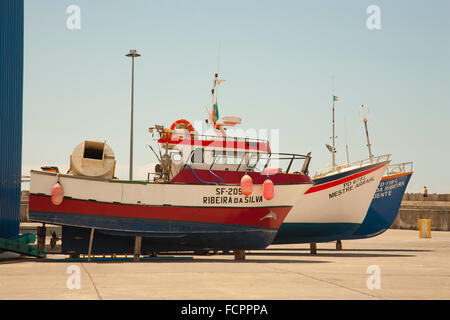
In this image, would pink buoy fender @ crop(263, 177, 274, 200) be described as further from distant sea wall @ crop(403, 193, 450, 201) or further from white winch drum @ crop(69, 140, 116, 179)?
distant sea wall @ crop(403, 193, 450, 201)

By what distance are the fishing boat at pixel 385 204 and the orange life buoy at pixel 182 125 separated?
7440mm

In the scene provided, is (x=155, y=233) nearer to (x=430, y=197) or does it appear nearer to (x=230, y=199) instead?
(x=230, y=199)

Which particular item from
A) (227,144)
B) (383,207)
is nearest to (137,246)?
(227,144)

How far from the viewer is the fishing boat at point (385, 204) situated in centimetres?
1959

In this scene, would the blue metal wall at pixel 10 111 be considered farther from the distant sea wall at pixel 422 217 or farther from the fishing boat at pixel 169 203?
the distant sea wall at pixel 422 217

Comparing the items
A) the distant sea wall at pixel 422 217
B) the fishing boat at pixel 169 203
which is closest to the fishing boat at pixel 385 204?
the fishing boat at pixel 169 203

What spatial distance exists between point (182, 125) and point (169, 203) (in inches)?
124

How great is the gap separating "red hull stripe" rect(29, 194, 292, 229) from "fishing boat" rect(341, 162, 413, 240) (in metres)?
5.74

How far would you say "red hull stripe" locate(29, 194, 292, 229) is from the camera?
45.1ft

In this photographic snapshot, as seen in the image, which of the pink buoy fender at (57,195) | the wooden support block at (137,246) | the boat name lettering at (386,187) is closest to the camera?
the pink buoy fender at (57,195)

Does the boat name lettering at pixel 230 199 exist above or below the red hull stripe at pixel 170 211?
above
